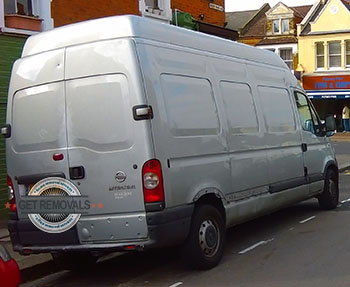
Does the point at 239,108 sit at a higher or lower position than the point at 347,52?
lower

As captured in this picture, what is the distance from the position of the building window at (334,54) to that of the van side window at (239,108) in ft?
101

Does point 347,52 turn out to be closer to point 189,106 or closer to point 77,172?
point 189,106

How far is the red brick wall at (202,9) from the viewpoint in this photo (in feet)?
50.6

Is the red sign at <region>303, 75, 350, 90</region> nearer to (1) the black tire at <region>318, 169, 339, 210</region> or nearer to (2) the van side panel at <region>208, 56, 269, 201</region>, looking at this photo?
(1) the black tire at <region>318, 169, 339, 210</region>

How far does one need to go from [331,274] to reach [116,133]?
2731 millimetres

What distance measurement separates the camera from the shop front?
36.5 m

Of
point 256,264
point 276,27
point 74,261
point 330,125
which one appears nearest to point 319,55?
point 276,27

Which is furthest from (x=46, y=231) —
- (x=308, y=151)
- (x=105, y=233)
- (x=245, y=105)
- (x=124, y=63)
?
(x=308, y=151)

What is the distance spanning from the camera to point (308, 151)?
369 inches

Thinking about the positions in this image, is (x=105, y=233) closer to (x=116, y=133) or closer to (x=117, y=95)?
(x=116, y=133)

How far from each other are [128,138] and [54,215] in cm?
117

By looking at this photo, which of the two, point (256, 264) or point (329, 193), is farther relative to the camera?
point (329, 193)

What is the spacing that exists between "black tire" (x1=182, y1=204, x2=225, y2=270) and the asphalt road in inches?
5.3

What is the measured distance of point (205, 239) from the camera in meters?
6.54
